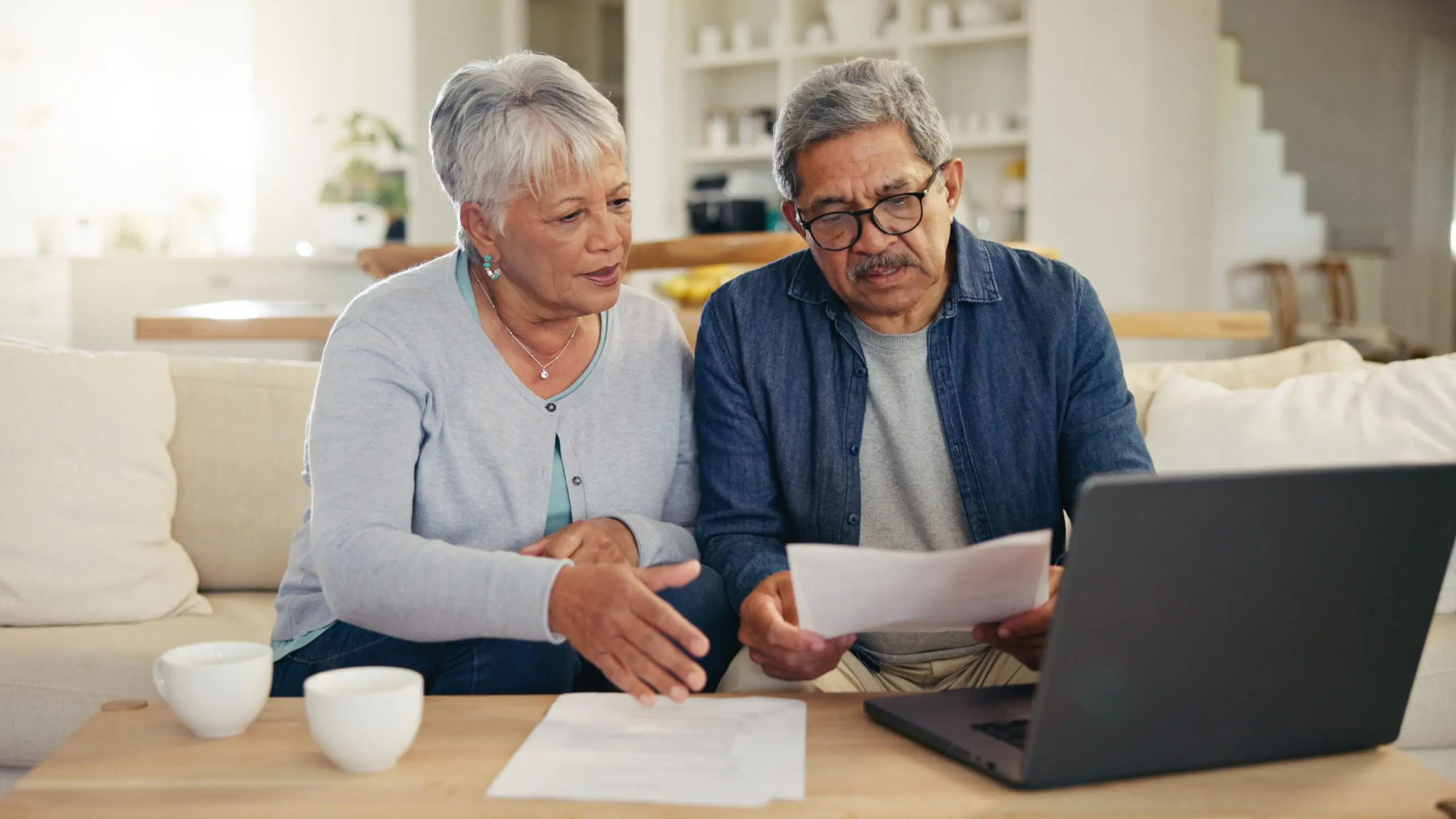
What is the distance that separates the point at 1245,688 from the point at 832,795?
330 mm

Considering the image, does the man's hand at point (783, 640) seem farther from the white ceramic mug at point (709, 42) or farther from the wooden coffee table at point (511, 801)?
the white ceramic mug at point (709, 42)

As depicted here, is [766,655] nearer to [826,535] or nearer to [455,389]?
[826,535]

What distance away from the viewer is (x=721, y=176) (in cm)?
634

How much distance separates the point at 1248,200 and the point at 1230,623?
703 cm

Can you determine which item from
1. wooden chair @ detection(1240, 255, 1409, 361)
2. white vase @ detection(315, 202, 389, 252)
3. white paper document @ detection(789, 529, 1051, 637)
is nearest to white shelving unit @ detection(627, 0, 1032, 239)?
white vase @ detection(315, 202, 389, 252)

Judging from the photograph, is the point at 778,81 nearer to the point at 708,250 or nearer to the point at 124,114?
the point at 124,114

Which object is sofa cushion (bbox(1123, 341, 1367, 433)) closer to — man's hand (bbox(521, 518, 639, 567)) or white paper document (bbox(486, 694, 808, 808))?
man's hand (bbox(521, 518, 639, 567))

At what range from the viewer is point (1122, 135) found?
503 cm

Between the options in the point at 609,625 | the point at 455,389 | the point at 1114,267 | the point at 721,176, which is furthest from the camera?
the point at 721,176

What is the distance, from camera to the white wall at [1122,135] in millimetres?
5004

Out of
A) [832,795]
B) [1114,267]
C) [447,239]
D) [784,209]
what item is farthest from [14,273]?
[832,795]

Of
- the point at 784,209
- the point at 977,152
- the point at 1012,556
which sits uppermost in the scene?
the point at 977,152

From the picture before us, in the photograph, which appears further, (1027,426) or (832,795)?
(1027,426)

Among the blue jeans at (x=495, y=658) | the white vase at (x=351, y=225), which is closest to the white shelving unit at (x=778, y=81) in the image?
the white vase at (x=351, y=225)
